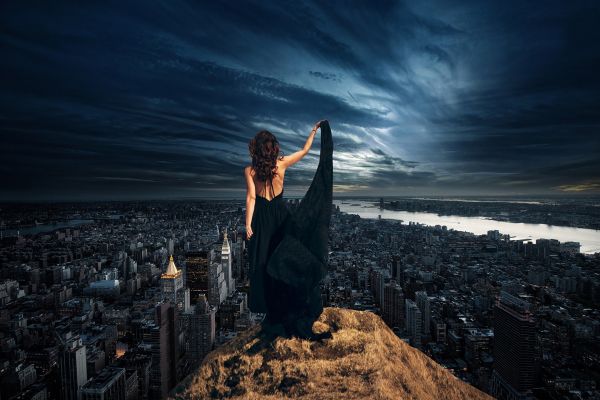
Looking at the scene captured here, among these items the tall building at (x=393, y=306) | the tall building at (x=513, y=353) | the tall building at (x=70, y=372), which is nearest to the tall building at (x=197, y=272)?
the tall building at (x=70, y=372)

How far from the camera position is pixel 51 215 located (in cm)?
3991

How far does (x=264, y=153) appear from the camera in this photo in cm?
320

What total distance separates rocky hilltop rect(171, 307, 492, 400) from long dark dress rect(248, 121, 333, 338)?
9.1 inches

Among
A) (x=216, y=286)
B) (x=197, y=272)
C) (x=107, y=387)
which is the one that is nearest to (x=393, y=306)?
(x=216, y=286)

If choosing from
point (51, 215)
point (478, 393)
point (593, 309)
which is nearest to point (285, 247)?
point (478, 393)

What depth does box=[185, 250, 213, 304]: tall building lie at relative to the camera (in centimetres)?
2753

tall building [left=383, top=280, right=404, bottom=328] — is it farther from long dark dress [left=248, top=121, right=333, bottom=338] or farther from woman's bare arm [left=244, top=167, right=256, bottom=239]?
woman's bare arm [left=244, top=167, right=256, bottom=239]

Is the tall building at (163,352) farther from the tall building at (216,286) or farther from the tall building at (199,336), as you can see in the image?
the tall building at (216,286)

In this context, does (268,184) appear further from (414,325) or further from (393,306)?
(393,306)

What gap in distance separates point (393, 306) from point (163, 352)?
42.2ft

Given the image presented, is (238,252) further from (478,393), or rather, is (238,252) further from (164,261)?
(478,393)

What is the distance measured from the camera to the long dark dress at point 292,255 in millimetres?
Result: 3229

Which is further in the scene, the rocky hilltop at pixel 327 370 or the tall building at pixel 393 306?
the tall building at pixel 393 306

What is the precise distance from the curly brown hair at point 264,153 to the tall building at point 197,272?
85.3ft
